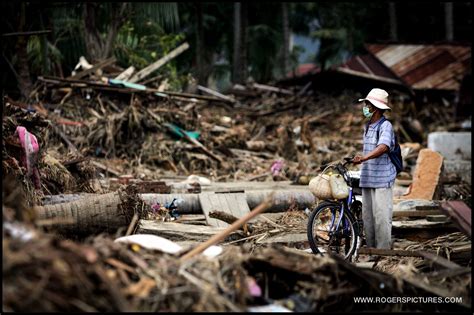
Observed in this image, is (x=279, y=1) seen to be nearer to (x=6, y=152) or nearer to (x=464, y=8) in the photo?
(x=464, y=8)

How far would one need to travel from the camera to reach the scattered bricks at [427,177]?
36.3ft

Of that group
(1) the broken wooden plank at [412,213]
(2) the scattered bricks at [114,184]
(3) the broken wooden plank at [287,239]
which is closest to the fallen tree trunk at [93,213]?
(3) the broken wooden plank at [287,239]

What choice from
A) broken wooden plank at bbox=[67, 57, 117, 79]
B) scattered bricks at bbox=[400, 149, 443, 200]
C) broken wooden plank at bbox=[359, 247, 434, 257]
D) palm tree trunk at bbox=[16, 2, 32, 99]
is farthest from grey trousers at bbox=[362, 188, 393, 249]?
palm tree trunk at bbox=[16, 2, 32, 99]

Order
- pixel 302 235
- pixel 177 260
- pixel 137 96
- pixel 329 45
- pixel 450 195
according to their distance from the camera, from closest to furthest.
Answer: pixel 177 260 < pixel 302 235 < pixel 450 195 < pixel 137 96 < pixel 329 45

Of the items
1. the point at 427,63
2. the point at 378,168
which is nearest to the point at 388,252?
the point at 378,168

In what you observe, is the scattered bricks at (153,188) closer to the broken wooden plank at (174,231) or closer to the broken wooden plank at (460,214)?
the broken wooden plank at (174,231)

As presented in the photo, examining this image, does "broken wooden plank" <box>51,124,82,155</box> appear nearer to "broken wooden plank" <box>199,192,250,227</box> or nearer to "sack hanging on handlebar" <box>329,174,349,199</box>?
"broken wooden plank" <box>199,192,250,227</box>

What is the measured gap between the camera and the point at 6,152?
24.2ft

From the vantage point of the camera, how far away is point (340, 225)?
24.8 ft

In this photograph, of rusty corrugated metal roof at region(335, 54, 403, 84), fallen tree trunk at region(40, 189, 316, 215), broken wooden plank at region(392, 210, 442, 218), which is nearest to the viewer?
broken wooden plank at region(392, 210, 442, 218)

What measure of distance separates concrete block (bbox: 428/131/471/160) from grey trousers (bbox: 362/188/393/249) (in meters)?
9.72

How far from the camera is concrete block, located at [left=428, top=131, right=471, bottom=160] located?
650 inches

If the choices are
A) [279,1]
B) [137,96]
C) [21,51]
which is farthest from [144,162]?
[279,1]

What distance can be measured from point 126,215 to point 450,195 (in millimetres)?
7122
